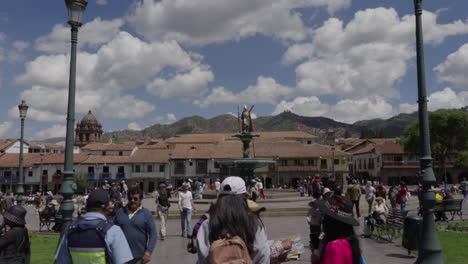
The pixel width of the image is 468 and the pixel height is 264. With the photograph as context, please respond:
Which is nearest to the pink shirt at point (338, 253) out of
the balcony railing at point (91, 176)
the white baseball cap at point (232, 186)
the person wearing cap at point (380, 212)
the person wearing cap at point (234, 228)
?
the person wearing cap at point (234, 228)

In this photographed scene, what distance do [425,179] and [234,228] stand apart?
5596 millimetres

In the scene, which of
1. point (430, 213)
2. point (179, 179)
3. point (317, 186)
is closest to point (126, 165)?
point (179, 179)

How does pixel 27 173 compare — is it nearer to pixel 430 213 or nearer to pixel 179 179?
pixel 179 179

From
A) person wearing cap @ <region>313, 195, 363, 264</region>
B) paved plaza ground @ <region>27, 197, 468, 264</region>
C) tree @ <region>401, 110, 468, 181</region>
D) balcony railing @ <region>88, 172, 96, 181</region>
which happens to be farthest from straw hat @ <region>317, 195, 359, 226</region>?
balcony railing @ <region>88, 172, 96, 181</region>

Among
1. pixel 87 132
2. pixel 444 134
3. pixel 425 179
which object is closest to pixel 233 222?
pixel 425 179

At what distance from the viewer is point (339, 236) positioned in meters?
3.39

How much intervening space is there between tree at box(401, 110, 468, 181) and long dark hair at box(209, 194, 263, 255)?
52033 mm

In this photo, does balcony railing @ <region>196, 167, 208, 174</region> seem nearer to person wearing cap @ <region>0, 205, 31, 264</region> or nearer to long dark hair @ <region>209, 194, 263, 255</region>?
person wearing cap @ <region>0, 205, 31, 264</region>

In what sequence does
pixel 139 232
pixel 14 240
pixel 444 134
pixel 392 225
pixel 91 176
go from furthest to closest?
1. pixel 91 176
2. pixel 444 134
3. pixel 392 225
4. pixel 139 232
5. pixel 14 240

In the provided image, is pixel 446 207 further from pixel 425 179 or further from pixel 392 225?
pixel 425 179

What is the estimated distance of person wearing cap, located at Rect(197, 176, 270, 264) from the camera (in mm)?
2879

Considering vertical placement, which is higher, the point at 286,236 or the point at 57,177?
the point at 286,236

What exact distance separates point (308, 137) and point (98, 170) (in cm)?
4144

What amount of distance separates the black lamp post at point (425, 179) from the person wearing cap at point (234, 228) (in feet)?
17.1
